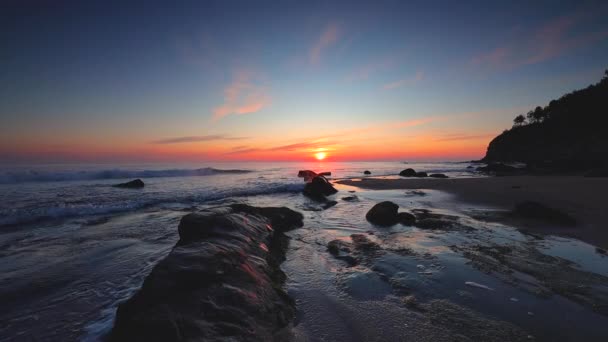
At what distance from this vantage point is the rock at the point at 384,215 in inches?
294

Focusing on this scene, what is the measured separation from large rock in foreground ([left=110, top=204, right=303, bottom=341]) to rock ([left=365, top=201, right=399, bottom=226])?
4487 mm

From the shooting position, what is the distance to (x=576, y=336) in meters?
2.47

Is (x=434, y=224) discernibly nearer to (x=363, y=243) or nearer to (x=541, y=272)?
(x=363, y=243)

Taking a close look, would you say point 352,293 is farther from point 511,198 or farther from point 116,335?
point 511,198

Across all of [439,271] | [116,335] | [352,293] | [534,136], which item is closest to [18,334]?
[116,335]

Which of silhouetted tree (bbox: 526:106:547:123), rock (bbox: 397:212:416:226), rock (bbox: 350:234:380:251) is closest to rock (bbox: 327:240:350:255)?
rock (bbox: 350:234:380:251)

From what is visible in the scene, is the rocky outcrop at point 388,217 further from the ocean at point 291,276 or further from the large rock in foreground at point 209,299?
the large rock in foreground at point 209,299

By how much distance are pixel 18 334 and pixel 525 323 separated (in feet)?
18.6

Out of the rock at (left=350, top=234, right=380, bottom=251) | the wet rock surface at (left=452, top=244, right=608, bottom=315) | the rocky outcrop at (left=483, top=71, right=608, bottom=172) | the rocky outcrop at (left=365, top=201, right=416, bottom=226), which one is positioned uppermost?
the rocky outcrop at (left=483, top=71, right=608, bottom=172)

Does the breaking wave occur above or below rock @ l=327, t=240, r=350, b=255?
above

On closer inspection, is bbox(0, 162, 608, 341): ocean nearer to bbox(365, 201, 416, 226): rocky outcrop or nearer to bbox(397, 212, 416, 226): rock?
bbox(365, 201, 416, 226): rocky outcrop

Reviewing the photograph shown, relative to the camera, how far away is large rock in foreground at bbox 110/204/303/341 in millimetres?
2025

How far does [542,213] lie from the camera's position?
24.6 ft

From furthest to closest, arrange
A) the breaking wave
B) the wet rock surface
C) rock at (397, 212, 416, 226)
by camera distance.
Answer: the breaking wave < rock at (397, 212, 416, 226) < the wet rock surface
